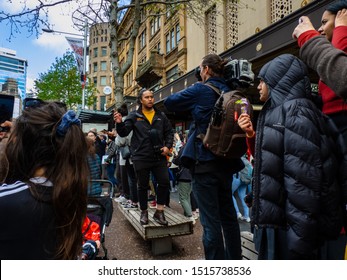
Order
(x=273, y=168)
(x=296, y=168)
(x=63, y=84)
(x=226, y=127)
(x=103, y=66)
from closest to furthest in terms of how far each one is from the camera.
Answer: (x=296, y=168) → (x=273, y=168) → (x=226, y=127) → (x=63, y=84) → (x=103, y=66)

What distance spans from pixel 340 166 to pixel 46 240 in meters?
1.72

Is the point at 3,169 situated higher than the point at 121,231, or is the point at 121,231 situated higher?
the point at 3,169

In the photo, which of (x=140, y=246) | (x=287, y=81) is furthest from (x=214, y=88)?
(x=140, y=246)

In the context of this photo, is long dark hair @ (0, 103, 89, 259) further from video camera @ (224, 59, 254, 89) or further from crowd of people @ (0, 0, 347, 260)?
video camera @ (224, 59, 254, 89)

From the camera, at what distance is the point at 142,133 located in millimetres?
3902

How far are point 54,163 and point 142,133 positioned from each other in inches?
94.1

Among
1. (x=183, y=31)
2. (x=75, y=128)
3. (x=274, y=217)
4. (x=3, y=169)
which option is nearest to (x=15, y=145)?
(x=3, y=169)

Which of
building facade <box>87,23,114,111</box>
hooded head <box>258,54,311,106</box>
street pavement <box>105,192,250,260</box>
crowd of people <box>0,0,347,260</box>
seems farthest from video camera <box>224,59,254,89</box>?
building facade <box>87,23,114,111</box>

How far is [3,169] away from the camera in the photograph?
150 centimetres

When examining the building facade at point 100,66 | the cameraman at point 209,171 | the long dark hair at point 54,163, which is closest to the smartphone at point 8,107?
the cameraman at point 209,171

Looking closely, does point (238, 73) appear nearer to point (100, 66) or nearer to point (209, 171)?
point (209, 171)

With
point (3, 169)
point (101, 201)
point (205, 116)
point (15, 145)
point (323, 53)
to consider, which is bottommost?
point (101, 201)
